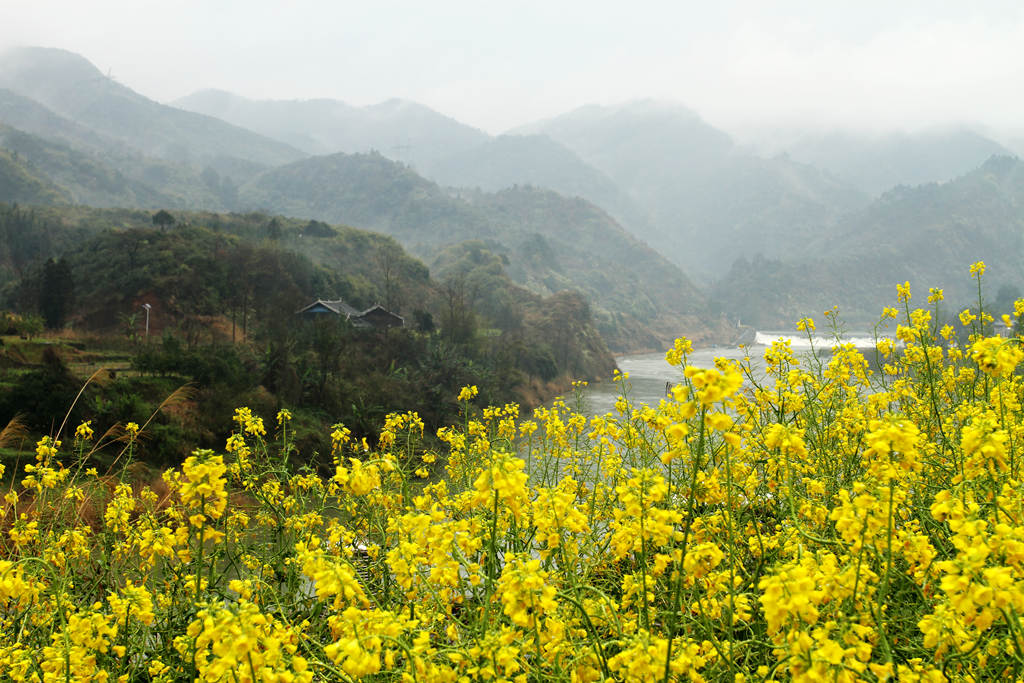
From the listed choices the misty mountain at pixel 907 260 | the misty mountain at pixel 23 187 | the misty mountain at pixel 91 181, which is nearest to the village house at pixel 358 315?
the misty mountain at pixel 23 187

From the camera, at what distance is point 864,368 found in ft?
18.2

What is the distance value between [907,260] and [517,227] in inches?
3179

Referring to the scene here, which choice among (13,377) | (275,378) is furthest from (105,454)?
(275,378)

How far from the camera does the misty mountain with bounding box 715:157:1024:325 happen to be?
115m

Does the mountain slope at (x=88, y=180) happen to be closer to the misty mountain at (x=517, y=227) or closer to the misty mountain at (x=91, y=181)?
the misty mountain at (x=91, y=181)

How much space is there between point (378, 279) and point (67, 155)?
96.9 meters

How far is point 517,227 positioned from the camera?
13162 centimetres

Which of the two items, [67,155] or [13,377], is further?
[67,155]

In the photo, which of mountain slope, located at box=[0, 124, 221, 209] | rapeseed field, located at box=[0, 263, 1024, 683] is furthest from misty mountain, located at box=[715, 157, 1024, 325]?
rapeseed field, located at box=[0, 263, 1024, 683]

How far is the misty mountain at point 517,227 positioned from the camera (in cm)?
10019

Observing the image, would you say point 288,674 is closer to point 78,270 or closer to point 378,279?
point 78,270

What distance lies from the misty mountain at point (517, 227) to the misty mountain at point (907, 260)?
18949mm

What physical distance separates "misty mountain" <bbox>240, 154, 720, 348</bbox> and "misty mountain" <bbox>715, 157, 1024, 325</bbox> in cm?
1895

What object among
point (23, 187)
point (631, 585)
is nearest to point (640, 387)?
point (631, 585)
